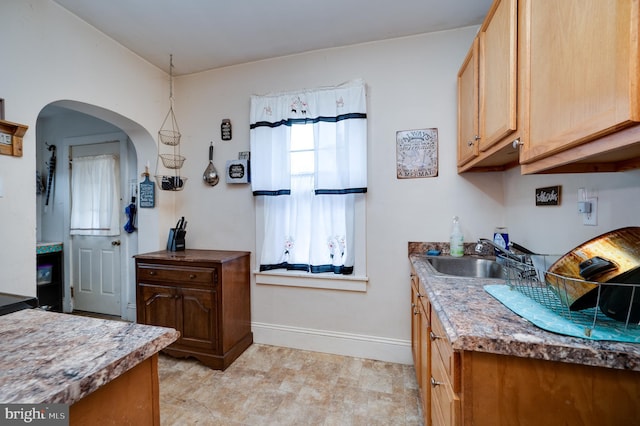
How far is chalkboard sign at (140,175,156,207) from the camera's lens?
2629mm

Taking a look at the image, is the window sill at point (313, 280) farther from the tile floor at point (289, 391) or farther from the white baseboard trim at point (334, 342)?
the tile floor at point (289, 391)

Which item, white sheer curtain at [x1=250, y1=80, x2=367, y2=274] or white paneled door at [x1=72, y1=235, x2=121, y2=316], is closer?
white sheer curtain at [x1=250, y1=80, x2=367, y2=274]

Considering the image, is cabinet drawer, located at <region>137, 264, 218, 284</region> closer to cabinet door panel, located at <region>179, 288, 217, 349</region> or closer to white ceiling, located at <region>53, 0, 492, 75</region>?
cabinet door panel, located at <region>179, 288, 217, 349</region>

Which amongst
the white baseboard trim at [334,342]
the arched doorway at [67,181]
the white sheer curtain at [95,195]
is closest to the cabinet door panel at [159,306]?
the arched doorway at [67,181]

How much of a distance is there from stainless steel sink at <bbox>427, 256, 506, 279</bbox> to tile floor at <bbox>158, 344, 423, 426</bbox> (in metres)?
0.88

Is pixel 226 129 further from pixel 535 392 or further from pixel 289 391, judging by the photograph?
pixel 535 392

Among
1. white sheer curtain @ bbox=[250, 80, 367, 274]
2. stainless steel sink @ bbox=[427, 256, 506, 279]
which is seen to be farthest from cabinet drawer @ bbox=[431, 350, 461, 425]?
white sheer curtain @ bbox=[250, 80, 367, 274]

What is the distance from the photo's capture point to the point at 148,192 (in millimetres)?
2635

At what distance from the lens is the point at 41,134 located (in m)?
3.45

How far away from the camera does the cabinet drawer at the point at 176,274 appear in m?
2.16

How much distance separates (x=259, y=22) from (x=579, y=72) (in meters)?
2.03

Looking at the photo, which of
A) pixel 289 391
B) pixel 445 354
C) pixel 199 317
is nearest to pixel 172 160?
pixel 199 317

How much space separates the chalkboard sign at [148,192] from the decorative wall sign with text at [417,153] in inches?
92.1

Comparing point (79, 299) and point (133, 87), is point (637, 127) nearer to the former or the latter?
point (133, 87)
